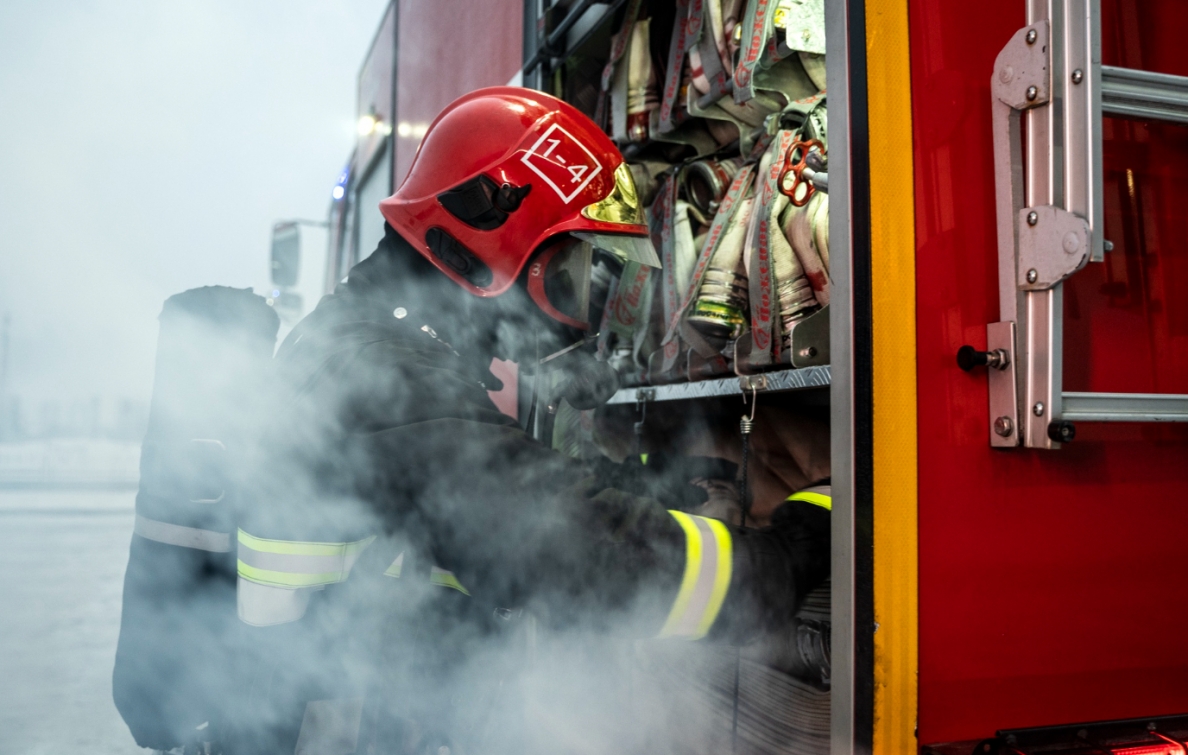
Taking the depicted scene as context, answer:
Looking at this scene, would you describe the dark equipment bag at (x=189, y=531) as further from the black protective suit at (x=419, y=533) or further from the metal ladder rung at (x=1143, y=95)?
the metal ladder rung at (x=1143, y=95)

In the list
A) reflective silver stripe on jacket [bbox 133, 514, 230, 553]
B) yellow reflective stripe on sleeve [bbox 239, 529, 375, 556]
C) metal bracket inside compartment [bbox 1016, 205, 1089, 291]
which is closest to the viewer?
metal bracket inside compartment [bbox 1016, 205, 1089, 291]

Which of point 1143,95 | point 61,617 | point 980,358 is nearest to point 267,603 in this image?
point 61,617

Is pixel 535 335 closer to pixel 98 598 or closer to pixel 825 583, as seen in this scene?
pixel 825 583

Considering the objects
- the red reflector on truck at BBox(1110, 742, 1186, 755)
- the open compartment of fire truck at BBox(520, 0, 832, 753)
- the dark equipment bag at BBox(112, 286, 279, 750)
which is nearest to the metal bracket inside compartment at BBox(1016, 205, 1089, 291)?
the open compartment of fire truck at BBox(520, 0, 832, 753)

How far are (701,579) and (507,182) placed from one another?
0.97 meters

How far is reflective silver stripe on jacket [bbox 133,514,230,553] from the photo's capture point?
142 cm

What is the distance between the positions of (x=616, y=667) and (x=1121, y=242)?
161 cm

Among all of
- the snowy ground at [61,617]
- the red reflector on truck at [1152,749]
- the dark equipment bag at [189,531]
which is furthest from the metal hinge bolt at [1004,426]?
the snowy ground at [61,617]

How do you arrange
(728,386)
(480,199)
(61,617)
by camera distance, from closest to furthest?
(61,617)
(480,199)
(728,386)

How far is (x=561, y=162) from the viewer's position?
173 cm

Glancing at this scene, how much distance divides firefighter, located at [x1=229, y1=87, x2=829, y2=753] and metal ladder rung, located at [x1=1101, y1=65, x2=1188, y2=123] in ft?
2.51

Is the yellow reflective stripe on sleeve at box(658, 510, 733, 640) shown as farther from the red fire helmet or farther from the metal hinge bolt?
the red fire helmet

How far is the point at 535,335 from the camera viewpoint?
180cm

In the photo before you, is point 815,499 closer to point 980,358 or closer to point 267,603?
point 980,358
